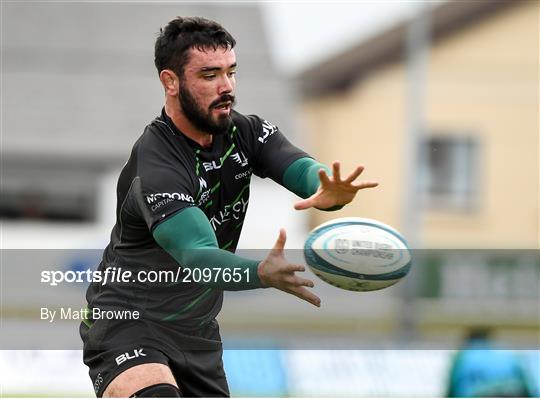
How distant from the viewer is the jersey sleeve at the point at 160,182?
5.57 meters

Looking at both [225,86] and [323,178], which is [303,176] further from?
[225,86]

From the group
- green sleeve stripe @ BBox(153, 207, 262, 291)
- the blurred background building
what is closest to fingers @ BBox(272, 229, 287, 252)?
green sleeve stripe @ BBox(153, 207, 262, 291)

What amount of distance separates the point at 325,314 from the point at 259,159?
14.3 m

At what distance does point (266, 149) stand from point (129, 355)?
1.18 m

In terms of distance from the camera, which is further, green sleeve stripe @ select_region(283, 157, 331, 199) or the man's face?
green sleeve stripe @ select_region(283, 157, 331, 199)

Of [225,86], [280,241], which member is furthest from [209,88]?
[280,241]

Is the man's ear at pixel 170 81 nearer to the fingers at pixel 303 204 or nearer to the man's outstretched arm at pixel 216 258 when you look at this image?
the man's outstretched arm at pixel 216 258

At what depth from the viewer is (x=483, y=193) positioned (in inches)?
1141

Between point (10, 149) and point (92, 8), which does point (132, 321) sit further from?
point (92, 8)

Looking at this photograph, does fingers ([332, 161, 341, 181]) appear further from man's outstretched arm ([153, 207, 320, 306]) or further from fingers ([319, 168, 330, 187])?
man's outstretched arm ([153, 207, 320, 306])

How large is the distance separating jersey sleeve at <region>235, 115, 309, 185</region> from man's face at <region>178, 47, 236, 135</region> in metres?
0.27

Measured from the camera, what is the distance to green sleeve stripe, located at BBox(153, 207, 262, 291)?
212 inches

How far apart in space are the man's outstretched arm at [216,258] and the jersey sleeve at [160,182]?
59 millimetres

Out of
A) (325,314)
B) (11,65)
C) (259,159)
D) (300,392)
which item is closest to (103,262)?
(259,159)
